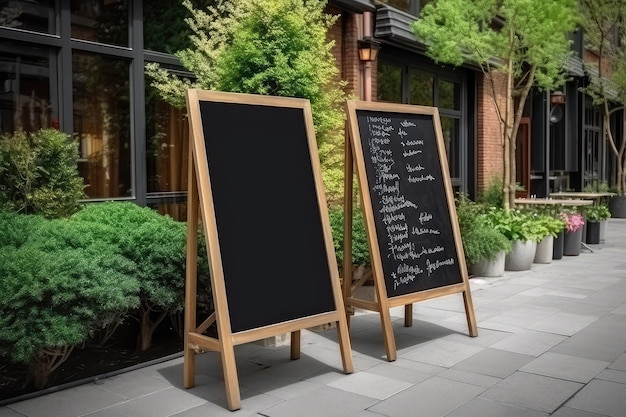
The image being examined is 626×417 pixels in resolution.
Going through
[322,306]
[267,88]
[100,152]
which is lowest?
[322,306]

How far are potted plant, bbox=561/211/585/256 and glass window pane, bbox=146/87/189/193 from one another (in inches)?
265

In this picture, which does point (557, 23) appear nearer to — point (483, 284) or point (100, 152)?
point (483, 284)

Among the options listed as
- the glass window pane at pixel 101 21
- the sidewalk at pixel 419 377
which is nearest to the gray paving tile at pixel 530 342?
the sidewalk at pixel 419 377

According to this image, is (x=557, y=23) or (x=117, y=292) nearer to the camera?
(x=117, y=292)

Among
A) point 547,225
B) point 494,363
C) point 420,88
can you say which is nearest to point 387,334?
point 494,363

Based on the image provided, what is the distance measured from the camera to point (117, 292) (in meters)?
4.39

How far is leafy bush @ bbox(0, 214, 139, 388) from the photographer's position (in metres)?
3.99

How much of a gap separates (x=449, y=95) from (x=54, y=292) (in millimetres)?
11344

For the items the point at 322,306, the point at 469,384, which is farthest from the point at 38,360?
the point at 469,384

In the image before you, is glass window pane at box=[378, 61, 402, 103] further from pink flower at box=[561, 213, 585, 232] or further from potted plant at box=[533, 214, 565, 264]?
pink flower at box=[561, 213, 585, 232]

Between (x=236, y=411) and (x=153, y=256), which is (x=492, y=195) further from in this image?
(x=236, y=411)

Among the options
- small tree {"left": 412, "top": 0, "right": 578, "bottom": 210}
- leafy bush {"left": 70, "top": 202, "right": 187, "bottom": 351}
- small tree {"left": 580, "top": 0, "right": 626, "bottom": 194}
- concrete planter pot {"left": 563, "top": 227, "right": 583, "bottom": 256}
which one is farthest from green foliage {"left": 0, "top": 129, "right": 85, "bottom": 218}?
small tree {"left": 580, "top": 0, "right": 626, "bottom": 194}

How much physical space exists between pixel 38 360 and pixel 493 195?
11.7 meters

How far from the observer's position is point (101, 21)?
679 centimetres
